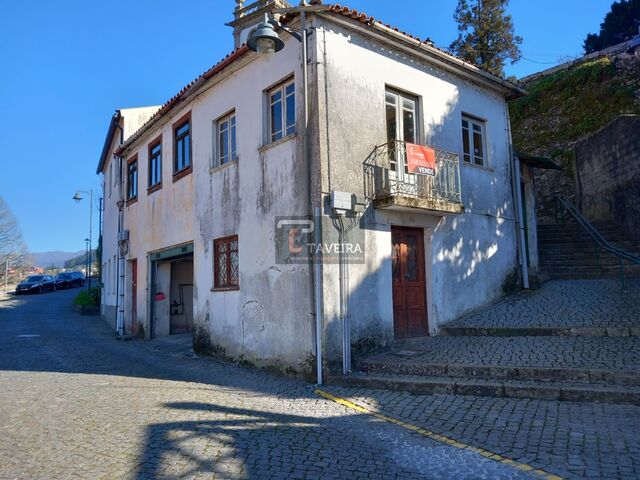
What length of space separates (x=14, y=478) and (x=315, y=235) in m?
5.08

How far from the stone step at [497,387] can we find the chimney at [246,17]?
14475mm

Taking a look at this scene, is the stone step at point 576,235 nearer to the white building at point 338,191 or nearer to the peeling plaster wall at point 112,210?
the white building at point 338,191

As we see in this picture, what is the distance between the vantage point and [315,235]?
7.87 m

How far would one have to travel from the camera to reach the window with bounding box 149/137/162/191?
1396 centimetres

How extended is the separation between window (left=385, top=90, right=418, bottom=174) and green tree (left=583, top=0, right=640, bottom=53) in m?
29.7

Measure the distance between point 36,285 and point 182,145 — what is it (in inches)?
1260

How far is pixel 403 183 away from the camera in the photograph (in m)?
8.70

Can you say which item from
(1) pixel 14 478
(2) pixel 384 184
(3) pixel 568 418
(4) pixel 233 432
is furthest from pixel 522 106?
(1) pixel 14 478

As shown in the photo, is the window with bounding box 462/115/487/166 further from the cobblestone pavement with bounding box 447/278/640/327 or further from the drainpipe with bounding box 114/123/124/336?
the drainpipe with bounding box 114/123/124/336

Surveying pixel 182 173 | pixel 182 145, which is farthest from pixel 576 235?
pixel 182 145

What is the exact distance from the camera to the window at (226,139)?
10439mm

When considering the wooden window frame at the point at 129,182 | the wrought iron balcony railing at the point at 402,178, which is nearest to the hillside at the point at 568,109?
the wrought iron balcony railing at the point at 402,178

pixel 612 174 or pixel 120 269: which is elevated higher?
pixel 612 174

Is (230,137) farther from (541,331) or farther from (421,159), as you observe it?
(541,331)
